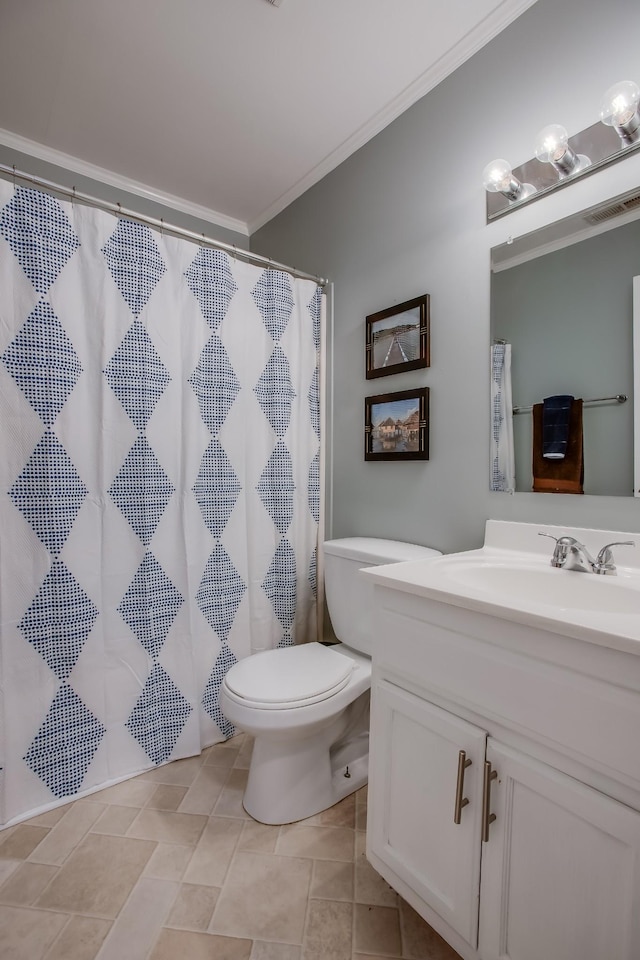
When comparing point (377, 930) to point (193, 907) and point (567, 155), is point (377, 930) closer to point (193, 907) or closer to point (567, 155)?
point (193, 907)

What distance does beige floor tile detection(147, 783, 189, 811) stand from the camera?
1471 mm

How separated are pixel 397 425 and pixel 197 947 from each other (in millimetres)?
1574

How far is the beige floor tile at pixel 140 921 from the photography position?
103 centimetres

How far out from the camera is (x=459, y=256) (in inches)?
61.1

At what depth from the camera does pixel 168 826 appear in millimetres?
1389

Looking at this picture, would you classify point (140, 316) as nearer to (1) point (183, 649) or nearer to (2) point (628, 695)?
(1) point (183, 649)

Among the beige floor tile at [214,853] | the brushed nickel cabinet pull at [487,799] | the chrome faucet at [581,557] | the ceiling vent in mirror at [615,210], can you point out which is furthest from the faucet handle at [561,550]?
the beige floor tile at [214,853]

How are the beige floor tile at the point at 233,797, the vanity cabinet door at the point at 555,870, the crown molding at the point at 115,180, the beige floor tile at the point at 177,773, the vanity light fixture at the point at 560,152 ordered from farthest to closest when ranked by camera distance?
the crown molding at the point at 115,180
the beige floor tile at the point at 177,773
the beige floor tile at the point at 233,797
the vanity light fixture at the point at 560,152
the vanity cabinet door at the point at 555,870

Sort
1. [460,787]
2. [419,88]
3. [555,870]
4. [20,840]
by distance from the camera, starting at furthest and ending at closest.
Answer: [419,88] < [20,840] < [460,787] < [555,870]

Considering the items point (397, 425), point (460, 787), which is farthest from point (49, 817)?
point (397, 425)

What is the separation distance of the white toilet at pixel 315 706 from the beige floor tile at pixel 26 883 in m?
0.55

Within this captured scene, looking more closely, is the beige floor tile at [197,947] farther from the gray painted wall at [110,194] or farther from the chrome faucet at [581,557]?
the gray painted wall at [110,194]

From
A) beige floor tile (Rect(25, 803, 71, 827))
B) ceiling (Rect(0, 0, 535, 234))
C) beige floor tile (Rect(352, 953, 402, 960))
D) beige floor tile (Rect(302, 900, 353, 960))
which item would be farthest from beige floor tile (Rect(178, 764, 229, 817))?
ceiling (Rect(0, 0, 535, 234))

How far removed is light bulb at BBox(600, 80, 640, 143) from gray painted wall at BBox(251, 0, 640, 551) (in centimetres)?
6
